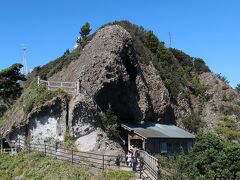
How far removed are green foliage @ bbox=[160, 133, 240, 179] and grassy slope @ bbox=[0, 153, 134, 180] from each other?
4.19m

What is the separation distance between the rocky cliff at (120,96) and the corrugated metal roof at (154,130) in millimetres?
1112

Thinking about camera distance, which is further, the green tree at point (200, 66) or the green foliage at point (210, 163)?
the green tree at point (200, 66)

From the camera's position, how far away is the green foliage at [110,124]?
39062mm

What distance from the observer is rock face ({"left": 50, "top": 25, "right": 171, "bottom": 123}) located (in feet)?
141

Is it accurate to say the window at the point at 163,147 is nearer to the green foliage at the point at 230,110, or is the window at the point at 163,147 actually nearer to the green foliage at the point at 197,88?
the green foliage at the point at 230,110

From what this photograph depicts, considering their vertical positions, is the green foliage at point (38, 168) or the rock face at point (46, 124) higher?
the rock face at point (46, 124)

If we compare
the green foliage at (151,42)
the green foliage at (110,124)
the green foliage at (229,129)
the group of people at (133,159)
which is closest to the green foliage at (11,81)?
the green foliage at (151,42)

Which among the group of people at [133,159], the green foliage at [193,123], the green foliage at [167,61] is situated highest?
the green foliage at [167,61]

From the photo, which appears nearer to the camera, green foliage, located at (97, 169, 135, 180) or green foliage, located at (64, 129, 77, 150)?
green foliage, located at (97, 169, 135, 180)

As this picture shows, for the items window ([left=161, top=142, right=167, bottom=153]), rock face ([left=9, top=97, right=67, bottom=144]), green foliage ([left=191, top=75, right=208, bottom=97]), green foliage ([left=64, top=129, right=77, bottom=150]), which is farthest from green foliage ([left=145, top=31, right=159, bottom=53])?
green foliage ([left=64, top=129, right=77, bottom=150])

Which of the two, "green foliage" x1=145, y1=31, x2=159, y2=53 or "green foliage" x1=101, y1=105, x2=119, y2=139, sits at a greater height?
"green foliage" x1=145, y1=31, x2=159, y2=53

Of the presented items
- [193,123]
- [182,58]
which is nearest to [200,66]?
[182,58]

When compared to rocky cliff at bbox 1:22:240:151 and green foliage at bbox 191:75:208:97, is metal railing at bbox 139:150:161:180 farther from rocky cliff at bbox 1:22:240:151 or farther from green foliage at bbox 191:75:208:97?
green foliage at bbox 191:75:208:97

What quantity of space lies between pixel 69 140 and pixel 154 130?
10.0m
